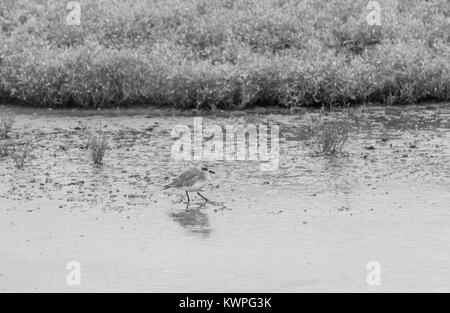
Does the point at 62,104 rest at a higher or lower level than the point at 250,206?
higher

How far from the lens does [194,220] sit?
14.2m

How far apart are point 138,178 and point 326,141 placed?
3.57 meters

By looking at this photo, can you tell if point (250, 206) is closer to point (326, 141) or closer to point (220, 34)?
point (326, 141)

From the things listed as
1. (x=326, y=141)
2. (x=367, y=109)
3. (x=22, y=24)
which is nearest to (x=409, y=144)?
(x=326, y=141)

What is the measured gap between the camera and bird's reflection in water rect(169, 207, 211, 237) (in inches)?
535

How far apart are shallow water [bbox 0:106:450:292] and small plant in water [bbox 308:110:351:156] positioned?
0.28 metres

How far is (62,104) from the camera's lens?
22.6m

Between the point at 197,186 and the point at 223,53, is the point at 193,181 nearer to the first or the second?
the point at 197,186

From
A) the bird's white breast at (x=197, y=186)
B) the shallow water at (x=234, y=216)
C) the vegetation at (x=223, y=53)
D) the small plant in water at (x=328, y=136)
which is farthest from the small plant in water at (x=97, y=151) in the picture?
the vegetation at (x=223, y=53)

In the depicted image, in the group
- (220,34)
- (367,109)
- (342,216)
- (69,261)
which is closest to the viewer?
(69,261)
